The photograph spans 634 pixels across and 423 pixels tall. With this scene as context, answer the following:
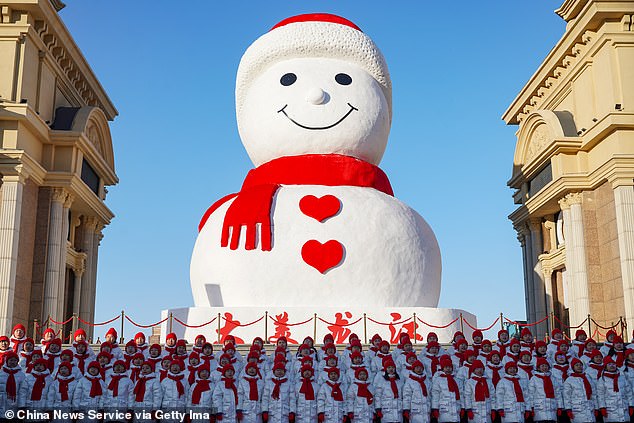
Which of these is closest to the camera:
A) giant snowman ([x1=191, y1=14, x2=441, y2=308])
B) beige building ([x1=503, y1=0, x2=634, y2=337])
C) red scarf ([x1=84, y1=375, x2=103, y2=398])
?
red scarf ([x1=84, y1=375, x2=103, y2=398])

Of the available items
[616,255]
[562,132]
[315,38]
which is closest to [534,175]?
[562,132]

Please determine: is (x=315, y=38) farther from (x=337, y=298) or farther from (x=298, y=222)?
(x=337, y=298)

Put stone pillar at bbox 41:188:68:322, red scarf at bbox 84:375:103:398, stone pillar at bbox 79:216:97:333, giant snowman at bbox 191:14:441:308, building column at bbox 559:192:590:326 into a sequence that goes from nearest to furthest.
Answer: red scarf at bbox 84:375:103:398 → giant snowman at bbox 191:14:441:308 → stone pillar at bbox 41:188:68:322 → building column at bbox 559:192:590:326 → stone pillar at bbox 79:216:97:333

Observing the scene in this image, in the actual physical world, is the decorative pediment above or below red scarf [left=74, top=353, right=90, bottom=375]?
above

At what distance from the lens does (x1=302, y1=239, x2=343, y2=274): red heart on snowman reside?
14359 mm

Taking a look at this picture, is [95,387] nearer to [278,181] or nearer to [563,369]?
[563,369]

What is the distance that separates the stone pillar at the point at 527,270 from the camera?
1041 inches

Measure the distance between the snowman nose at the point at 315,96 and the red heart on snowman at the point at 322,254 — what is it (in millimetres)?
3280

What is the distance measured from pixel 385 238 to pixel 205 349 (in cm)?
529

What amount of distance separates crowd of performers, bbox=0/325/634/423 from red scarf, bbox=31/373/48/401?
1 centimetres

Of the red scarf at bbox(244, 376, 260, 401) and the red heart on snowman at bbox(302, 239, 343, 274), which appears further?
the red heart on snowman at bbox(302, 239, 343, 274)

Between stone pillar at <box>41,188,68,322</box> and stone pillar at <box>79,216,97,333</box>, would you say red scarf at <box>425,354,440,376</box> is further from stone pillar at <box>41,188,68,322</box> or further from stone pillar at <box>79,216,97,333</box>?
stone pillar at <box>79,216,97,333</box>

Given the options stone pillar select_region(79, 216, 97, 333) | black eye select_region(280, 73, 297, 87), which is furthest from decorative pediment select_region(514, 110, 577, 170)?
stone pillar select_region(79, 216, 97, 333)

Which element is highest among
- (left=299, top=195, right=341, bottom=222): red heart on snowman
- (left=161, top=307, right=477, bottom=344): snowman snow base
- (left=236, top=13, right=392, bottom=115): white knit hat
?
(left=236, top=13, right=392, bottom=115): white knit hat
